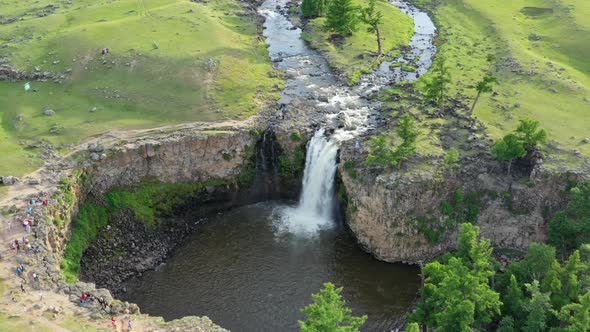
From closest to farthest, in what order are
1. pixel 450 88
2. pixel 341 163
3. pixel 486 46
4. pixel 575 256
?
pixel 575 256, pixel 341 163, pixel 450 88, pixel 486 46

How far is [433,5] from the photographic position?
10944 cm

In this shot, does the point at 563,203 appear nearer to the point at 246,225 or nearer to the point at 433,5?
the point at 246,225

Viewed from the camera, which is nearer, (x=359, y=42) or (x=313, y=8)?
(x=359, y=42)

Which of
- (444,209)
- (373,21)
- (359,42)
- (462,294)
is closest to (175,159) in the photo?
(444,209)

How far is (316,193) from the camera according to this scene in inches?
2516

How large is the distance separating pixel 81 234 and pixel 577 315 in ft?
155

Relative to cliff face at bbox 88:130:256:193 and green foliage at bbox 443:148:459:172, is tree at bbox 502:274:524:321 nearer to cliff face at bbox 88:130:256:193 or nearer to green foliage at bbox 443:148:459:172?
green foliage at bbox 443:148:459:172

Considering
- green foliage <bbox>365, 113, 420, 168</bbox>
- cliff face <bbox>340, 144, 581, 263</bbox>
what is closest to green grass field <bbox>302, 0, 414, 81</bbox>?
green foliage <bbox>365, 113, 420, 168</bbox>

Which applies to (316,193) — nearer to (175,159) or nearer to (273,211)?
(273,211)

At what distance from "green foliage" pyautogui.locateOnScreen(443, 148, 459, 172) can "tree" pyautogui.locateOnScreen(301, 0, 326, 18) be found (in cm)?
5049

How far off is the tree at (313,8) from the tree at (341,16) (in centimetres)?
860

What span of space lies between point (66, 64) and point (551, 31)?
7838 cm

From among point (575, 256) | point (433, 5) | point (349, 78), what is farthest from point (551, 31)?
point (575, 256)

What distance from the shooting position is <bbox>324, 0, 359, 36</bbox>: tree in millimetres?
89562
